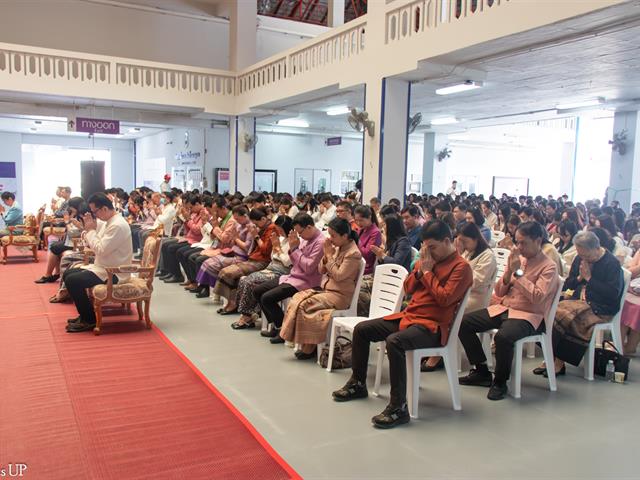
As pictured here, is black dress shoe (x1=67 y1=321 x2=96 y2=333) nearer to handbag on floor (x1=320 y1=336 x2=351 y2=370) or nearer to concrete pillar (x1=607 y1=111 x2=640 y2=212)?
handbag on floor (x1=320 y1=336 x2=351 y2=370)

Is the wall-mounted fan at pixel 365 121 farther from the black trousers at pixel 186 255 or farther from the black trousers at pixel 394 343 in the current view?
the black trousers at pixel 394 343

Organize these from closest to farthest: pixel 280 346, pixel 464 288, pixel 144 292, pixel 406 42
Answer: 1. pixel 464 288
2. pixel 280 346
3. pixel 144 292
4. pixel 406 42

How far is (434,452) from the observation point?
303 centimetres

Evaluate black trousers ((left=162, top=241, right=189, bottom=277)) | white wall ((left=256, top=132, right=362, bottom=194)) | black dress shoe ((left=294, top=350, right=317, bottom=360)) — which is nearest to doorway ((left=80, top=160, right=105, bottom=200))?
white wall ((left=256, top=132, right=362, bottom=194))

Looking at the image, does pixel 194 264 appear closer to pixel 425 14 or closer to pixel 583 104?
pixel 425 14

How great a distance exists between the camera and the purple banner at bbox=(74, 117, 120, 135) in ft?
41.5

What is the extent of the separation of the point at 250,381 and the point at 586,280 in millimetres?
2761

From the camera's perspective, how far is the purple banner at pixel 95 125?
41.5 ft

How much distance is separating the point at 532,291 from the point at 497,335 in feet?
1.31

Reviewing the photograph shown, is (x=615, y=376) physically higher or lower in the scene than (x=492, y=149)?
lower

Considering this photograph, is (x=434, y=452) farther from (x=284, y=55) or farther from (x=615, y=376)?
(x=284, y=55)

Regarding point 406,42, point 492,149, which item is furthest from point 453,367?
point 492,149

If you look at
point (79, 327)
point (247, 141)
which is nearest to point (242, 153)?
point (247, 141)

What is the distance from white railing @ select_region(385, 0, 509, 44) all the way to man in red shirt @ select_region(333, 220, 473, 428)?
4.27 m
